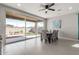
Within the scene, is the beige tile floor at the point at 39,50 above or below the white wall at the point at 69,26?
below

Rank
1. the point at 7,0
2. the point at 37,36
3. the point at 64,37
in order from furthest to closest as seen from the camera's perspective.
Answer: the point at 37,36, the point at 64,37, the point at 7,0

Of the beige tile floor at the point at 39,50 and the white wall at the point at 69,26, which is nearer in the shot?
the beige tile floor at the point at 39,50

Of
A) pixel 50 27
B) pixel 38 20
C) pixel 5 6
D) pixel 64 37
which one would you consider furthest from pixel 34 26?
pixel 5 6

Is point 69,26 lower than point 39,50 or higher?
higher

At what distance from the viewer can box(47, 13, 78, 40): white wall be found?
842 centimetres

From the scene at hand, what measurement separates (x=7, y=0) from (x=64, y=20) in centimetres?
761

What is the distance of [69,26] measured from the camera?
8.88 m

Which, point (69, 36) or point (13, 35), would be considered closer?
point (13, 35)

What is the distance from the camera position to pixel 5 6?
5.76 meters

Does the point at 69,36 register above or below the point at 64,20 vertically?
below

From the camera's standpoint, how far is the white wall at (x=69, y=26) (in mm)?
8422

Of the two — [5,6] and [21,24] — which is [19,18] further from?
[5,6]

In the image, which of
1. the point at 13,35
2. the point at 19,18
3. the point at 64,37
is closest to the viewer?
the point at 13,35

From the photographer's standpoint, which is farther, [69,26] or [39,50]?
[69,26]
